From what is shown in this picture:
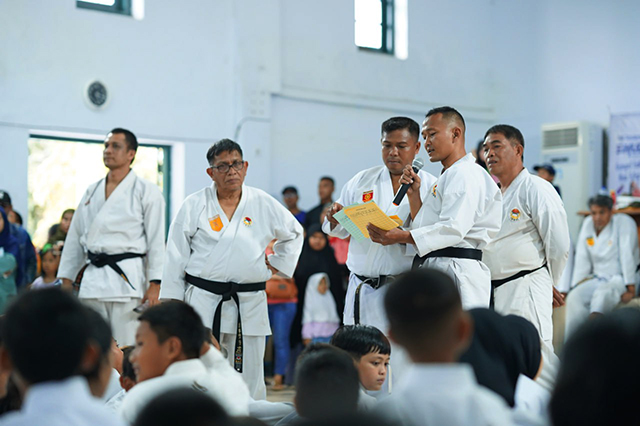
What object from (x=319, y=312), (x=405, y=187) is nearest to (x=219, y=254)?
(x=405, y=187)

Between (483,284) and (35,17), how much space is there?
5007 millimetres

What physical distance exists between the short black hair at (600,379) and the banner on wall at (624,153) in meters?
7.67

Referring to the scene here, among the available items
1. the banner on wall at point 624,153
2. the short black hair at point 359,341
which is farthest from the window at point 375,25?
the short black hair at point 359,341

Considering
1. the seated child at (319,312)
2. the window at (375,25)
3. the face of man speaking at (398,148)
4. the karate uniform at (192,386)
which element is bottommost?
the seated child at (319,312)

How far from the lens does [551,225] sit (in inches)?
146

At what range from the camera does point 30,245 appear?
5688 millimetres

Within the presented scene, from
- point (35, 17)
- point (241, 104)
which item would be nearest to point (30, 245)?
point (35, 17)

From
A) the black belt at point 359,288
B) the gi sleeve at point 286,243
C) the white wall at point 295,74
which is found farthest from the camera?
the white wall at point 295,74

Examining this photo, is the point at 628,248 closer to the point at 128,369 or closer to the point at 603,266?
the point at 603,266

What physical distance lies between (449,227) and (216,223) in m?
1.26

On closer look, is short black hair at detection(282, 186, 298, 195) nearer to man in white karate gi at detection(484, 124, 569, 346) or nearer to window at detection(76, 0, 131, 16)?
window at detection(76, 0, 131, 16)

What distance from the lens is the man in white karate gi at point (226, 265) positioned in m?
3.82

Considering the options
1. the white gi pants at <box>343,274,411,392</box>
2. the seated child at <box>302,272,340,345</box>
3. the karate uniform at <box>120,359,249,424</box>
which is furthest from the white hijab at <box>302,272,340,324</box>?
the karate uniform at <box>120,359,249,424</box>

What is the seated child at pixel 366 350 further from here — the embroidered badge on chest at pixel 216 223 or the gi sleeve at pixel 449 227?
the embroidered badge on chest at pixel 216 223
